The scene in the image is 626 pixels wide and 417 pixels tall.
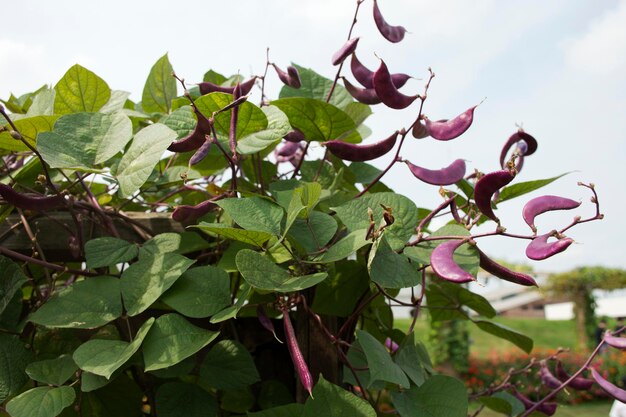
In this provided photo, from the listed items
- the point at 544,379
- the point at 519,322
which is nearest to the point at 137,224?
the point at 544,379

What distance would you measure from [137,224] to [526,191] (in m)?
0.50

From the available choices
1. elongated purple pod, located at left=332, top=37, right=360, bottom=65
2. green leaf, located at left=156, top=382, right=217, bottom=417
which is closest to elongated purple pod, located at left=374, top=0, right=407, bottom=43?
elongated purple pod, located at left=332, top=37, right=360, bottom=65

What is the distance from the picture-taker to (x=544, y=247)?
0.56 meters

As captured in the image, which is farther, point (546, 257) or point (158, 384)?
point (158, 384)

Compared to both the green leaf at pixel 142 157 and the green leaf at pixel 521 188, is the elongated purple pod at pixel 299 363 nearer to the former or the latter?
the green leaf at pixel 142 157

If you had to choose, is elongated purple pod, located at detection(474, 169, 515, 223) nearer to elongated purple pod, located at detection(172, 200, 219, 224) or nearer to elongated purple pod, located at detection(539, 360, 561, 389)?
elongated purple pod, located at detection(172, 200, 219, 224)

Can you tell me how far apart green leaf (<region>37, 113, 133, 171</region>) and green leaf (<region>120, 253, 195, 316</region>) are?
4.7 inches

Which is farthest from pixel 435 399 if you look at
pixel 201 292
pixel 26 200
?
pixel 26 200

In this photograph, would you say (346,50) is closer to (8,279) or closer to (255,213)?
(255,213)

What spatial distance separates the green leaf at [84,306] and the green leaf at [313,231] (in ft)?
0.68

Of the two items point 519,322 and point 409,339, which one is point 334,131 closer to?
point 409,339

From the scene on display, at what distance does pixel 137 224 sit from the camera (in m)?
0.78

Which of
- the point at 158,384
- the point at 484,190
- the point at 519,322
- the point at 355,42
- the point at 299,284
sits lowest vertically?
the point at 519,322

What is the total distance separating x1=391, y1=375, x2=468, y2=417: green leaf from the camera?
627mm
